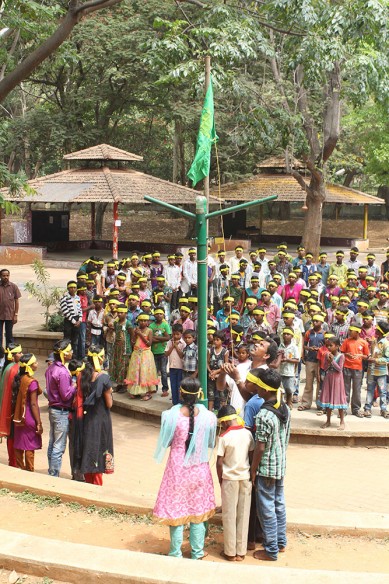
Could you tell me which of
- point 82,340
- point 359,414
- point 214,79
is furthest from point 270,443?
point 214,79

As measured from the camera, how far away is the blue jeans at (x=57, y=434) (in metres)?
8.81

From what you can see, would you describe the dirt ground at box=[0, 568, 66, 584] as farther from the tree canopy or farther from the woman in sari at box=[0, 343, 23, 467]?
the tree canopy

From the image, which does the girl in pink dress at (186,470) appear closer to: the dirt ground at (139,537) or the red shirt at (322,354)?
the dirt ground at (139,537)

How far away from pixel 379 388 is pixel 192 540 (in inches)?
229

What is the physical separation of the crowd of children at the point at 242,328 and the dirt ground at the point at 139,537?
2908 millimetres

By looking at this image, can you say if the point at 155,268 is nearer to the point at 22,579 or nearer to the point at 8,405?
the point at 8,405

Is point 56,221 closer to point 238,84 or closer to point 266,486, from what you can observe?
point 238,84

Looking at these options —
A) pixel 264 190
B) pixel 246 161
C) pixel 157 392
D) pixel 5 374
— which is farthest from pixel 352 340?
pixel 246 161

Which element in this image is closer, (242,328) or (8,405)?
(8,405)

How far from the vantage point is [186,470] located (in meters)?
6.20

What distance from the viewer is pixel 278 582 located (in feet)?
17.7

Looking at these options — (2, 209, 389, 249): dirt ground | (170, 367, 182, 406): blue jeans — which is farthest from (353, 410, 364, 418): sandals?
(2, 209, 389, 249): dirt ground

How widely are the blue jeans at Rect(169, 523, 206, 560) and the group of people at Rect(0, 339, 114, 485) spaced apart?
2221 mm

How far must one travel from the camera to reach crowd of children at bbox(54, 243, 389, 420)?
1110 centimetres
